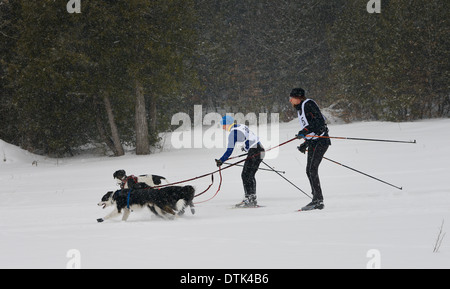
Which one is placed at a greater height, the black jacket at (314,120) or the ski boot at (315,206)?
the black jacket at (314,120)

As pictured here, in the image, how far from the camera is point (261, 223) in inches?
271

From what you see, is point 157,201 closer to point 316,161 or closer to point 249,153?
point 249,153

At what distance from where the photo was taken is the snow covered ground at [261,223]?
4641 millimetres

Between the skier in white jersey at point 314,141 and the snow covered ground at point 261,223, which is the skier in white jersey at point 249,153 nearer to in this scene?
the snow covered ground at point 261,223

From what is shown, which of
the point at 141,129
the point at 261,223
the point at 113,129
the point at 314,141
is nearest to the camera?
the point at 261,223

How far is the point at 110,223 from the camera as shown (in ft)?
26.0

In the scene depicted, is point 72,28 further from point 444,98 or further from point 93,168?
point 444,98

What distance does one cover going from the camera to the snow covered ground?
15.2 feet

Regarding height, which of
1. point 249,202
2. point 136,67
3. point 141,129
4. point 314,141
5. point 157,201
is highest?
point 136,67

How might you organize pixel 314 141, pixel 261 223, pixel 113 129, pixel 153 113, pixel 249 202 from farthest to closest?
1. pixel 153 113
2. pixel 113 129
3. pixel 249 202
4. pixel 314 141
5. pixel 261 223

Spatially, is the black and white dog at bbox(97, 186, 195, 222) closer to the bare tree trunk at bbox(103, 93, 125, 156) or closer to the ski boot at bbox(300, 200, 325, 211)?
the ski boot at bbox(300, 200, 325, 211)

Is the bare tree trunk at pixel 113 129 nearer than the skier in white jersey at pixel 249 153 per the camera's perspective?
No

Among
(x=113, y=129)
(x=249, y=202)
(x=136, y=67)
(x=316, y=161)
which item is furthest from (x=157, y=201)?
(x=113, y=129)

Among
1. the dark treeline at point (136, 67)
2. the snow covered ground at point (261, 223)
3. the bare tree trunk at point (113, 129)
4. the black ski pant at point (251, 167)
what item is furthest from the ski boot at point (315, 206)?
the bare tree trunk at point (113, 129)
